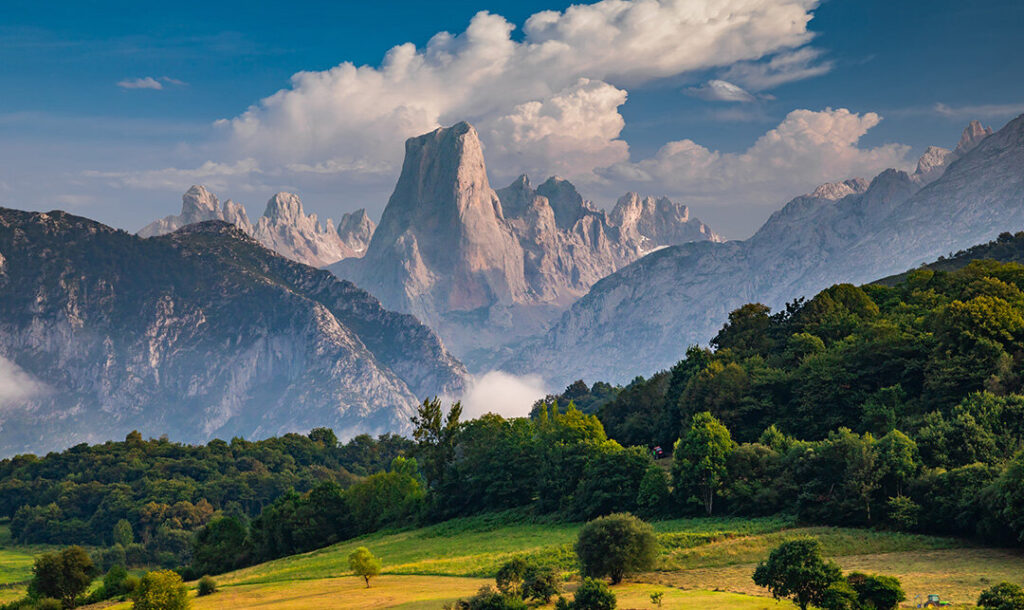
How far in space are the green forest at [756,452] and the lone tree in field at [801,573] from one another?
20185 mm

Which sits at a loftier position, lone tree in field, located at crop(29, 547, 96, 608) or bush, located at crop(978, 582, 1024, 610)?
lone tree in field, located at crop(29, 547, 96, 608)

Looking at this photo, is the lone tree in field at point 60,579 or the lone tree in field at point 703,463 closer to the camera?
the lone tree in field at point 60,579

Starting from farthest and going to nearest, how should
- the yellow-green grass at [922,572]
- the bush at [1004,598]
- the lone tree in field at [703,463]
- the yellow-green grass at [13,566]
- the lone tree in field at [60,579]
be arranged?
the yellow-green grass at [13,566] < the lone tree in field at [703,463] < the lone tree in field at [60,579] < the yellow-green grass at [922,572] < the bush at [1004,598]

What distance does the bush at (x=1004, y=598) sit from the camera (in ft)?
131

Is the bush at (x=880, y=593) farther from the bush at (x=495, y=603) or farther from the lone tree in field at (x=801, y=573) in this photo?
the bush at (x=495, y=603)

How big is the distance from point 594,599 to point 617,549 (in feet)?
42.8

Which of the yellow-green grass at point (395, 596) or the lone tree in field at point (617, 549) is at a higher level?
the lone tree in field at point (617, 549)

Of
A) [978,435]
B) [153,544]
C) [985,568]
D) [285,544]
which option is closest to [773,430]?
[978,435]

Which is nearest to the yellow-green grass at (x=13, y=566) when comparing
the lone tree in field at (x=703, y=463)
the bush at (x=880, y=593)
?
the lone tree in field at (x=703, y=463)

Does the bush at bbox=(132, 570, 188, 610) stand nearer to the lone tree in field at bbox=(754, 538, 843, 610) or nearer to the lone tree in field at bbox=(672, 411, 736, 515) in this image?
the lone tree in field at bbox=(754, 538, 843, 610)

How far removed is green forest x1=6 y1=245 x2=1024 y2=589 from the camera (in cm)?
7294

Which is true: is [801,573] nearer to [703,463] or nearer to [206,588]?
[703,463]

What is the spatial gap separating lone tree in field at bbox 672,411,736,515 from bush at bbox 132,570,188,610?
158 feet

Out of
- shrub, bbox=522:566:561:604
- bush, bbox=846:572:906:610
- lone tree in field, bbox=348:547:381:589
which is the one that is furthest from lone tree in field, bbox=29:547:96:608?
bush, bbox=846:572:906:610
